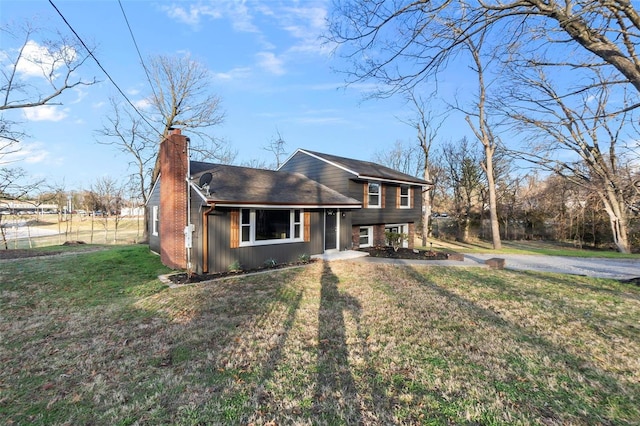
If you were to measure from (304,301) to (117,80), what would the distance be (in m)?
6.96

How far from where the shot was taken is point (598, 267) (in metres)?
11.9

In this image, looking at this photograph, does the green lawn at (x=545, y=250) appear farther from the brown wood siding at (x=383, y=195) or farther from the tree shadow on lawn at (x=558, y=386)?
the tree shadow on lawn at (x=558, y=386)

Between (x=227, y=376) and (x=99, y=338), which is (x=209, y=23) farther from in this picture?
(x=227, y=376)

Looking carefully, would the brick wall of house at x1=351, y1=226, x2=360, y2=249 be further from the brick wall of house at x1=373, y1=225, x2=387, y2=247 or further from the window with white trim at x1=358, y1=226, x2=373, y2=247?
the brick wall of house at x1=373, y1=225, x2=387, y2=247

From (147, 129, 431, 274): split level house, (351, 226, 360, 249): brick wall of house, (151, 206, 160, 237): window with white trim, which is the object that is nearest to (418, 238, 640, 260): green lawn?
(351, 226, 360, 249): brick wall of house

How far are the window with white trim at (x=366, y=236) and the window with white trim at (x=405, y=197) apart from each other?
2749 mm

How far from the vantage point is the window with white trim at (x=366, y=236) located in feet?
51.3

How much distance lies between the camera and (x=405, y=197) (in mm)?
17422

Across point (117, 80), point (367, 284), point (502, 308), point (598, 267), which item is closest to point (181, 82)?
point (117, 80)

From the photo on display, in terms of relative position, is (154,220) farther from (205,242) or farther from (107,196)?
(107,196)

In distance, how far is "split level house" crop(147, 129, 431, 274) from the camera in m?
9.09

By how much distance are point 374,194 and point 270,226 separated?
22.7 ft

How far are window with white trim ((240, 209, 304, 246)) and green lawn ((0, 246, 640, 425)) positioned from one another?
2554mm

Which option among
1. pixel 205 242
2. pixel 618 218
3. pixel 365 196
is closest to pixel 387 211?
pixel 365 196
